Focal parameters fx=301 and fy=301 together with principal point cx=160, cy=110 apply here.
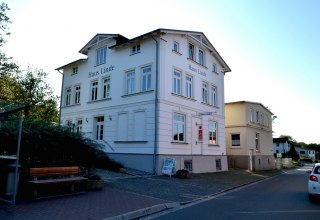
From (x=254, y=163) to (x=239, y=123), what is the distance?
186 inches

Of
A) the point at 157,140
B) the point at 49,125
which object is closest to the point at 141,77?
the point at 157,140

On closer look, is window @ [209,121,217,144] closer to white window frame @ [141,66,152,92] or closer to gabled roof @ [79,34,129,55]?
white window frame @ [141,66,152,92]

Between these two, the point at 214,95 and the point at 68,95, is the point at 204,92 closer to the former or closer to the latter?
the point at 214,95

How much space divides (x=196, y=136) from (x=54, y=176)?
13816 mm

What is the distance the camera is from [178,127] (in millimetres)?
21547

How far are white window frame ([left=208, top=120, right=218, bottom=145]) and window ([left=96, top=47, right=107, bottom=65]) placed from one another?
1040 centimetres

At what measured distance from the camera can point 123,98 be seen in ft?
72.9

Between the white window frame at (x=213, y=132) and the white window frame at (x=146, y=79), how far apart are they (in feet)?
23.4

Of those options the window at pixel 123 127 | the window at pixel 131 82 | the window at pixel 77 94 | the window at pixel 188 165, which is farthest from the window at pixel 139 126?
the window at pixel 77 94

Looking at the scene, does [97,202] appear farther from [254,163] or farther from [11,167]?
[254,163]

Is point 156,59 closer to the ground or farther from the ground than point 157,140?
farther from the ground

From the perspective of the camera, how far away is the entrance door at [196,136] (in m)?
22.6

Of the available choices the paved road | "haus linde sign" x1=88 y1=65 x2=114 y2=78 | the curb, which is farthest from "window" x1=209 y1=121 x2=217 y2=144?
the curb

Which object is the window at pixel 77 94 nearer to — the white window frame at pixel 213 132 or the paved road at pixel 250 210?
the white window frame at pixel 213 132
